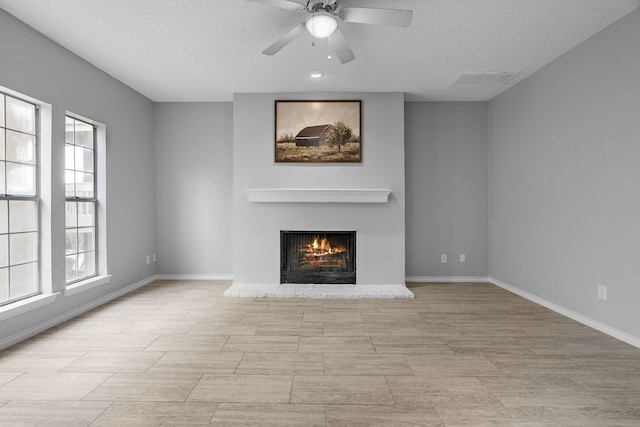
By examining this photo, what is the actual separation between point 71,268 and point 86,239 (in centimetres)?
36

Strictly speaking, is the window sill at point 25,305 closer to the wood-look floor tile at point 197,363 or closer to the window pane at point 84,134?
the wood-look floor tile at point 197,363

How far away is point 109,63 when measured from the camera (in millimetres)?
3674

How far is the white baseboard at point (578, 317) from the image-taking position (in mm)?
2733

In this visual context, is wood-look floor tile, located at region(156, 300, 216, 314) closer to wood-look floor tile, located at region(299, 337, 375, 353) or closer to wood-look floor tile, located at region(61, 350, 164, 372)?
wood-look floor tile, located at region(61, 350, 164, 372)

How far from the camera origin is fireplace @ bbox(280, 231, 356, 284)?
4652 millimetres

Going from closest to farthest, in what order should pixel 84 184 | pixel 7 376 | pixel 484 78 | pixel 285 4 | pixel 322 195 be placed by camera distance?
pixel 7 376 → pixel 285 4 → pixel 84 184 → pixel 484 78 → pixel 322 195

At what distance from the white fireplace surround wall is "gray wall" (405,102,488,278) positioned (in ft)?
1.75

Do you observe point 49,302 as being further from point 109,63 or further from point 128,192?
point 109,63

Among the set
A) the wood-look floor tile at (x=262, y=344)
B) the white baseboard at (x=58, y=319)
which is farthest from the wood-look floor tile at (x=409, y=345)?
the white baseboard at (x=58, y=319)

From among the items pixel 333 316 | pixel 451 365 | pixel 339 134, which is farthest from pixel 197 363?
pixel 339 134

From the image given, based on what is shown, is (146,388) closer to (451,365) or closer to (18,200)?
(451,365)

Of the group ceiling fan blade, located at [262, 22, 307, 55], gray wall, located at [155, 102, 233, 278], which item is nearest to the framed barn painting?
gray wall, located at [155, 102, 233, 278]

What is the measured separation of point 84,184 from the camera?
382 centimetres

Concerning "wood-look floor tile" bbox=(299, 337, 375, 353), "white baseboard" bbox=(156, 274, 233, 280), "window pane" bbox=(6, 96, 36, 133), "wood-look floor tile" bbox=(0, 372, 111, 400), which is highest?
"window pane" bbox=(6, 96, 36, 133)
